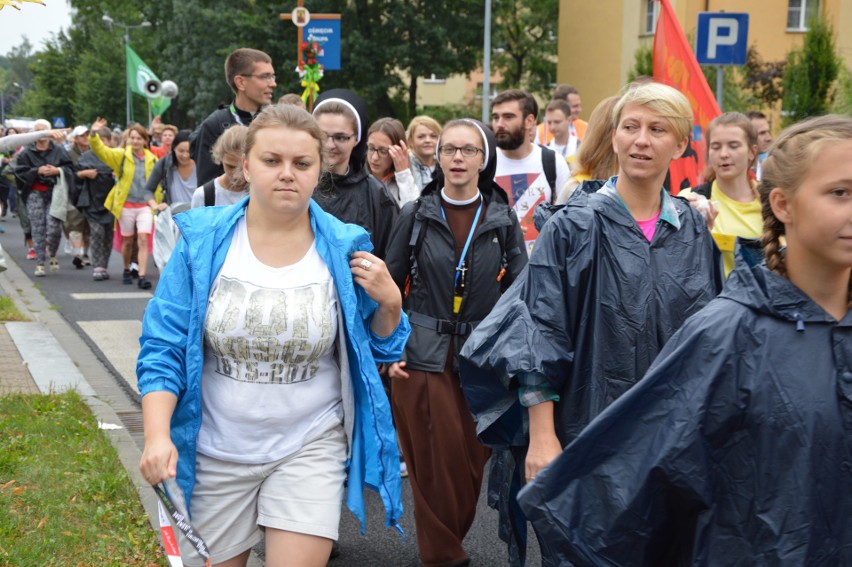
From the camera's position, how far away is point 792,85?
909 inches

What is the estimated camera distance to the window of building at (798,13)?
35.4 m

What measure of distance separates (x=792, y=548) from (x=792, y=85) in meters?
22.2

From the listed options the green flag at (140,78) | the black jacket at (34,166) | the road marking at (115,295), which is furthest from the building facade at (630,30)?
the road marking at (115,295)

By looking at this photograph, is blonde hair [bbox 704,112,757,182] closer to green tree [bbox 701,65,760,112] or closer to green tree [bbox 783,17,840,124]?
green tree [bbox 701,65,760,112]

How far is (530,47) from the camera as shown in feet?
171

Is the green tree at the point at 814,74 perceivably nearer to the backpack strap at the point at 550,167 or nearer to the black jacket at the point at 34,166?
the black jacket at the point at 34,166

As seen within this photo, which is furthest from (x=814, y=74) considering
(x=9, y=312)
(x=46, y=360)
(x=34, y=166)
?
(x=46, y=360)

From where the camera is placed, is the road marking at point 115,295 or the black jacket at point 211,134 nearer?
the black jacket at point 211,134

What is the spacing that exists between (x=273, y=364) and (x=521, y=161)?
417 cm

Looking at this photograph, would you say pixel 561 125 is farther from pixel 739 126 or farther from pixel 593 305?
pixel 593 305

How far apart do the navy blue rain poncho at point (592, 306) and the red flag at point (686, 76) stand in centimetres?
411

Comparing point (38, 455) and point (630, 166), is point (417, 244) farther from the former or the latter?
point (38, 455)

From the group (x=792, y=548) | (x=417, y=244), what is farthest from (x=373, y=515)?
(x=792, y=548)

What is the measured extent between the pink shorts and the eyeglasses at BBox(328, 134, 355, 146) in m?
9.33
